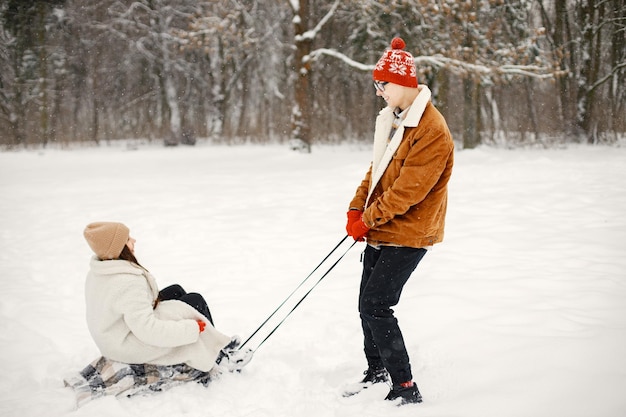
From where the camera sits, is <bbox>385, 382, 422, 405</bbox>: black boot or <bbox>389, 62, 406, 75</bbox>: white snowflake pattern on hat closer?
<bbox>389, 62, 406, 75</bbox>: white snowflake pattern on hat

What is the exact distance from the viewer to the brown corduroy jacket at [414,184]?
271 centimetres

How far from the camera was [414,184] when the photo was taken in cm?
270

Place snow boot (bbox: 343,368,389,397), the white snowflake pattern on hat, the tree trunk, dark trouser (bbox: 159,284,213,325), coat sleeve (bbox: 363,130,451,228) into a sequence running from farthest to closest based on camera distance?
the tree trunk, dark trouser (bbox: 159,284,213,325), snow boot (bbox: 343,368,389,397), the white snowflake pattern on hat, coat sleeve (bbox: 363,130,451,228)

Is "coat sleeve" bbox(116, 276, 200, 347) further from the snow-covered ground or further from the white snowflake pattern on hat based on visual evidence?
the white snowflake pattern on hat

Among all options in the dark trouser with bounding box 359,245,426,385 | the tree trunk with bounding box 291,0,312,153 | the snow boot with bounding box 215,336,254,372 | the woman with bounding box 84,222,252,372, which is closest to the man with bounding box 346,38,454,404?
the dark trouser with bounding box 359,245,426,385

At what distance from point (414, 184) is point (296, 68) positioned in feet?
42.8

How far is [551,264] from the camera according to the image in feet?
17.4

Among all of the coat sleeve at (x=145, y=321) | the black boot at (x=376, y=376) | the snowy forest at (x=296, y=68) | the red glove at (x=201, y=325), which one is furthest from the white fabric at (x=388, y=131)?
the snowy forest at (x=296, y=68)

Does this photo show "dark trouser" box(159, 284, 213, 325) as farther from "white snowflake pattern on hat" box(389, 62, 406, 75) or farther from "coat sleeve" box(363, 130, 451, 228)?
"white snowflake pattern on hat" box(389, 62, 406, 75)

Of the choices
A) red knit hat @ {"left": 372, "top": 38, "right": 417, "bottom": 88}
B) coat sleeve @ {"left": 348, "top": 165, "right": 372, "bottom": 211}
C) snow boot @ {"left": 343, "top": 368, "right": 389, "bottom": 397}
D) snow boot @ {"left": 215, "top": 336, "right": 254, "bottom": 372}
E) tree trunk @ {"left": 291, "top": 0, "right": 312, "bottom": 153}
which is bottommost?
snow boot @ {"left": 343, "top": 368, "right": 389, "bottom": 397}

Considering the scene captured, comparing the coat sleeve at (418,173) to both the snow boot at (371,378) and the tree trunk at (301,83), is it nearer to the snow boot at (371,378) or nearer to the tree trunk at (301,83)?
the snow boot at (371,378)

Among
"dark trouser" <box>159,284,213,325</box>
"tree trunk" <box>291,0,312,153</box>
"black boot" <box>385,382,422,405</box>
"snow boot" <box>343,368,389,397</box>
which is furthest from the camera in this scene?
"tree trunk" <box>291,0,312,153</box>

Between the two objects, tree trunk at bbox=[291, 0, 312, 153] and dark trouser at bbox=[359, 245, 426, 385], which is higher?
tree trunk at bbox=[291, 0, 312, 153]

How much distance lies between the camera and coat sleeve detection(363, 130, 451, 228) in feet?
8.88
